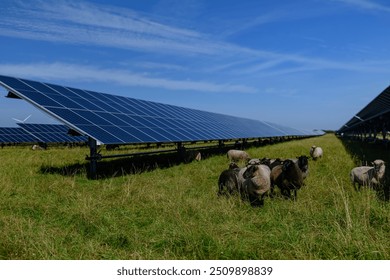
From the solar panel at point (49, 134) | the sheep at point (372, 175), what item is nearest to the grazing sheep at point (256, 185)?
the sheep at point (372, 175)

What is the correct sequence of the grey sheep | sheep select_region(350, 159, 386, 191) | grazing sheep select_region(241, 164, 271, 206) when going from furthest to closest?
sheep select_region(350, 159, 386, 191) → the grey sheep → grazing sheep select_region(241, 164, 271, 206)

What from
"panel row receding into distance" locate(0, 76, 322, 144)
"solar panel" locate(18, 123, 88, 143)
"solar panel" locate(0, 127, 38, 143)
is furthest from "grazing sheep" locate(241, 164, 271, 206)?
"solar panel" locate(0, 127, 38, 143)

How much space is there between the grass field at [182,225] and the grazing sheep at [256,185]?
27 cm

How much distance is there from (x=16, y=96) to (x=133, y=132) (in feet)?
15.2

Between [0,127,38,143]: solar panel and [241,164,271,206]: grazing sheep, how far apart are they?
34750 millimetres

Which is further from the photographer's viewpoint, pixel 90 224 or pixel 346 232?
pixel 90 224

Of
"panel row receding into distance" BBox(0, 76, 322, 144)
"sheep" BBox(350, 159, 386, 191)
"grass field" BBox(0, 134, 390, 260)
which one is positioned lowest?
"grass field" BBox(0, 134, 390, 260)

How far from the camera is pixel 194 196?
29.3ft

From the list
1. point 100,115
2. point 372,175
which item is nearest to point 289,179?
point 372,175

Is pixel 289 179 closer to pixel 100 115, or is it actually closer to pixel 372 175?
pixel 372 175

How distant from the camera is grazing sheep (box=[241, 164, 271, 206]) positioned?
306 inches

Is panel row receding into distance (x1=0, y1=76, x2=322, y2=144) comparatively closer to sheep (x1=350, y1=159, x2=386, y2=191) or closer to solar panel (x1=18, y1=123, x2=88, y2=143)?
sheep (x1=350, y1=159, x2=386, y2=191)

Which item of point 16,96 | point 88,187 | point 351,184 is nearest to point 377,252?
point 351,184

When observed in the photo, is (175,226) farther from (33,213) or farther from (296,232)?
(33,213)
